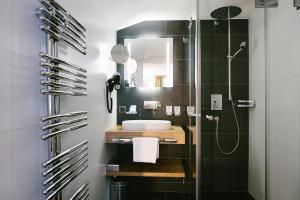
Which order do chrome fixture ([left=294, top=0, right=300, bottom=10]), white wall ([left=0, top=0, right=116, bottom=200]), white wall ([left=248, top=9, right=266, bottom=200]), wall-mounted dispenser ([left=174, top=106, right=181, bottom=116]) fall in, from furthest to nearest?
wall-mounted dispenser ([left=174, top=106, right=181, bottom=116]) → white wall ([left=248, top=9, right=266, bottom=200]) → chrome fixture ([left=294, top=0, right=300, bottom=10]) → white wall ([left=0, top=0, right=116, bottom=200])

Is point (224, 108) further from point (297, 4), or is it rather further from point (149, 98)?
point (149, 98)

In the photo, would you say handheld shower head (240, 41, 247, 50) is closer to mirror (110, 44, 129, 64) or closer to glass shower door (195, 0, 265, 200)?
glass shower door (195, 0, 265, 200)

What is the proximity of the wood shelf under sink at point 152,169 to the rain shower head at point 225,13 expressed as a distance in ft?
5.54

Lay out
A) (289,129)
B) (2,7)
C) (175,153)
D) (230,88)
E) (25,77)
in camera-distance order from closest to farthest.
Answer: (2,7) < (25,77) < (289,129) < (230,88) < (175,153)

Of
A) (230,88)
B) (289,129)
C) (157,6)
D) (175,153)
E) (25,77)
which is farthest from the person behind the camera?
(175,153)

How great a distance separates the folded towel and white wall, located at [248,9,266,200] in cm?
95

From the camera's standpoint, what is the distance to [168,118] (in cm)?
256

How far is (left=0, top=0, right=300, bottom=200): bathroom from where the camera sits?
79 centimetres

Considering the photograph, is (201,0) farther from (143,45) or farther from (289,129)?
(289,129)

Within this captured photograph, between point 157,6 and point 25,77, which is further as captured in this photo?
point 157,6

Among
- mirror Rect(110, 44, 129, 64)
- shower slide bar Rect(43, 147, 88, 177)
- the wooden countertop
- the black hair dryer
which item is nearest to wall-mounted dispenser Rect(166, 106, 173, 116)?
the wooden countertop

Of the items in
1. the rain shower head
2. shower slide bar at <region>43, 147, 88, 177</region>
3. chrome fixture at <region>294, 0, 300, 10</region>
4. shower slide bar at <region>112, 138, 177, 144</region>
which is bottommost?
shower slide bar at <region>112, 138, 177, 144</region>

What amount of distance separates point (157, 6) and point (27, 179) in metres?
2.05

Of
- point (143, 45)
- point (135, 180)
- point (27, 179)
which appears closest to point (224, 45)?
point (143, 45)
